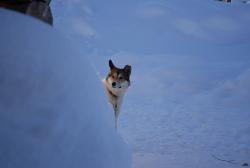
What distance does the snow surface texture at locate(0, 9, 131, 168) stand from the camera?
1.85m

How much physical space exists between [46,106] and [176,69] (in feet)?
35.4

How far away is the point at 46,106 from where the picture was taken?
199cm

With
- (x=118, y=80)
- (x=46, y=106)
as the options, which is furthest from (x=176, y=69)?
(x=46, y=106)

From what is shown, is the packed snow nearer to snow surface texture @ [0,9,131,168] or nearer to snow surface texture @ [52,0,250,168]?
snow surface texture @ [52,0,250,168]

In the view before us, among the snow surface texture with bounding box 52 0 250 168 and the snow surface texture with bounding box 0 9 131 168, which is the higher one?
the snow surface texture with bounding box 0 9 131 168

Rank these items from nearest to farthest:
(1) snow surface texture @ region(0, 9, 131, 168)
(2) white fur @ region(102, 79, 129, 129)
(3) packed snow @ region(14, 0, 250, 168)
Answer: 1. (1) snow surface texture @ region(0, 9, 131, 168)
2. (3) packed snow @ region(14, 0, 250, 168)
3. (2) white fur @ region(102, 79, 129, 129)

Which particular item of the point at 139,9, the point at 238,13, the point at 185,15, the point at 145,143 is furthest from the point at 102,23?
the point at 145,143

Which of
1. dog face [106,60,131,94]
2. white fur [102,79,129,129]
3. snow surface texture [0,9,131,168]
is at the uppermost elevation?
snow surface texture [0,9,131,168]

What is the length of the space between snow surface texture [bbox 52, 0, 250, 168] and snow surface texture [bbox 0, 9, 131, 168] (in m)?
3.46

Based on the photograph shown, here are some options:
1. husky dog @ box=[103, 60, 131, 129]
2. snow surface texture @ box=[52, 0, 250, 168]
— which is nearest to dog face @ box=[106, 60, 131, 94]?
husky dog @ box=[103, 60, 131, 129]

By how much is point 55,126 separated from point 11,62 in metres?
0.39

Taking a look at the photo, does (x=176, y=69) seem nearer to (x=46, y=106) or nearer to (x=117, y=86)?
(x=117, y=86)

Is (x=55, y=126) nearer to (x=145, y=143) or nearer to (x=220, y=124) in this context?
(x=145, y=143)

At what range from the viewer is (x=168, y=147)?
6.38m
